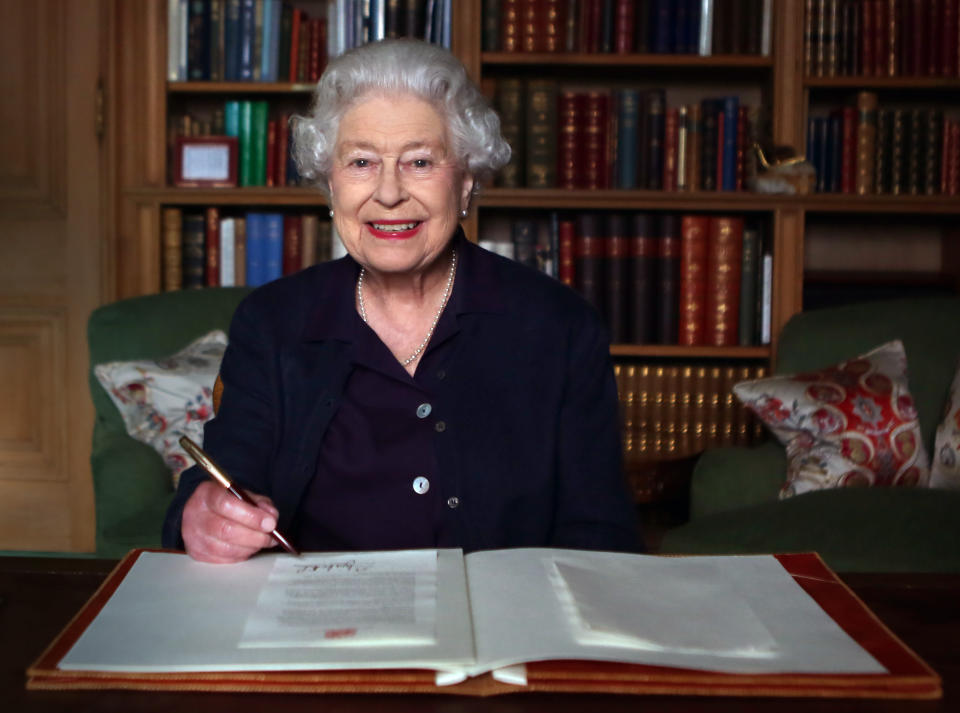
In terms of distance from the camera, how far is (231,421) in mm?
1320

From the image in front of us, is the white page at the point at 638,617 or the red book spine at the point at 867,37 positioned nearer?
the white page at the point at 638,617

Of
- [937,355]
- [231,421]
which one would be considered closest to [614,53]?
[937,355]

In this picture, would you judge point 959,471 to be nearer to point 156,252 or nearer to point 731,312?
point 731,312

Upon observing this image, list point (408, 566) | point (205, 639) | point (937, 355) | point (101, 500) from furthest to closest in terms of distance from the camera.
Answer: point (937, 355) < point (101, 500) < point (408, 566) < point (205, 639)

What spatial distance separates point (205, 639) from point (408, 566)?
0.66 feet

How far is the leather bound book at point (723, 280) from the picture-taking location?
294 centimetres

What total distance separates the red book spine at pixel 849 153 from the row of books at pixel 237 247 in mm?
1542

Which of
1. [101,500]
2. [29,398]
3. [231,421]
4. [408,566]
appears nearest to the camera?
[408,566]

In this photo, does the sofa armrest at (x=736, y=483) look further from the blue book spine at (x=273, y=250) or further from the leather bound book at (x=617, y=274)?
the blue book spine at (x=273, y=250)

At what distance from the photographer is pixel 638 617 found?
30.0 inches

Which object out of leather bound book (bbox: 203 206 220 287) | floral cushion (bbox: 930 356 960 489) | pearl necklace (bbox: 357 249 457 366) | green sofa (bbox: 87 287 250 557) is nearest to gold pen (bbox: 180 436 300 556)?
pearl necklace (bbox: 357 249 457 366)

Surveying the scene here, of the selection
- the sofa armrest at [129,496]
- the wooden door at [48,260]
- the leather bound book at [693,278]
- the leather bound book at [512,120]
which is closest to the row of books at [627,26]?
the leather bound book at [512,120]

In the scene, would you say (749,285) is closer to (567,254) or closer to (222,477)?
(567,254)

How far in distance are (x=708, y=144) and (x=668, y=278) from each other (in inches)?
16.4
